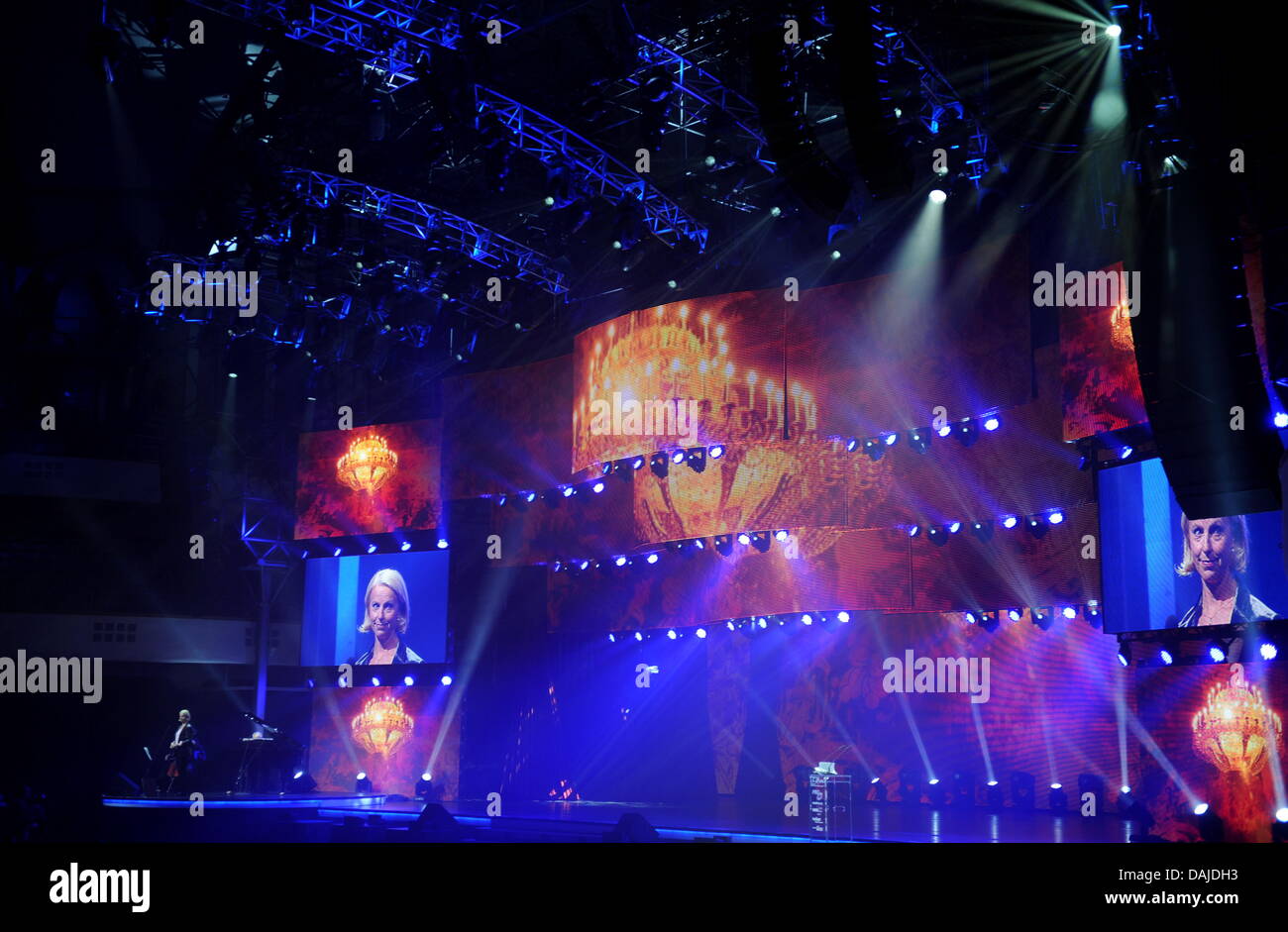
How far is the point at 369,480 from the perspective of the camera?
1788 cm

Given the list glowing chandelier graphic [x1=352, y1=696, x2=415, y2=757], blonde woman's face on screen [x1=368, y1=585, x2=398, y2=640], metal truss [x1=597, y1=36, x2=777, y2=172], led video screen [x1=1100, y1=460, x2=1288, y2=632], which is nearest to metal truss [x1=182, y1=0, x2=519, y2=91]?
metal truss [x1=597, y1=36, x2=777, y2=172]

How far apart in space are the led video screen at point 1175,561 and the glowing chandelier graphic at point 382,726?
1024cm

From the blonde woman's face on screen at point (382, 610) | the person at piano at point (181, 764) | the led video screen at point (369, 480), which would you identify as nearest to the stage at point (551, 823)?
the person at piano at point (181, 764)

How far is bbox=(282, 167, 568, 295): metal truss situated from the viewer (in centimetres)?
1355

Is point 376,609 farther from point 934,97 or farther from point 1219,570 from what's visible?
point 1219,570

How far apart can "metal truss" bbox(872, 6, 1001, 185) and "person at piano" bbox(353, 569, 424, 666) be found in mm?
10095

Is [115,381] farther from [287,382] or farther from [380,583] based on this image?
[380,583]

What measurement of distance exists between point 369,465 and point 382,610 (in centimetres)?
217

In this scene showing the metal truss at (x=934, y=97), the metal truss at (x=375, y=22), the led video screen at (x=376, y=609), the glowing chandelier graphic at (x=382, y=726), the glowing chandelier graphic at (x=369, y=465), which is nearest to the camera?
the metal truss at (x=934, y=97)

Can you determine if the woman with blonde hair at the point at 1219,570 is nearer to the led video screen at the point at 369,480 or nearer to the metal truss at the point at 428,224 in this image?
the metal truss at the point at 428,224

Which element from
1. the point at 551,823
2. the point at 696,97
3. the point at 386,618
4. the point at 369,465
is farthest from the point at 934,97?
the point at 386,618

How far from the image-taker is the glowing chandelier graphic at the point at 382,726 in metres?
17.4

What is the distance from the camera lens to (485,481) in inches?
651

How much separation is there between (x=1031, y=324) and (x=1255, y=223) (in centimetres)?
253
